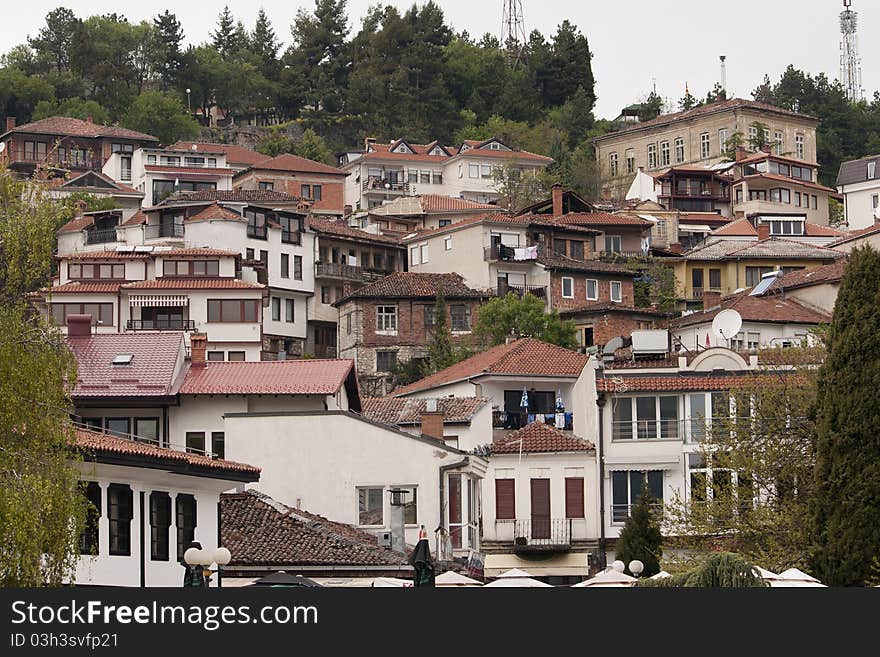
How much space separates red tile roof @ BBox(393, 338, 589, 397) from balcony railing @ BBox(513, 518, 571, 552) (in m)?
11.7

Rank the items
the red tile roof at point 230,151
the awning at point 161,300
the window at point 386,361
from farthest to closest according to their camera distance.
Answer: the red tile roof at point 230,151, the window at point 386,361, the awning at point 161,300

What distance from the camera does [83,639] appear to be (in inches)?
715

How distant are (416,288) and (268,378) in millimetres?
41300

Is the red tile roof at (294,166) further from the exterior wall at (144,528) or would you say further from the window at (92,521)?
the window at (92,521)

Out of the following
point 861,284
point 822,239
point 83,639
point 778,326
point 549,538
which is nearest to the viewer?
point 83,639

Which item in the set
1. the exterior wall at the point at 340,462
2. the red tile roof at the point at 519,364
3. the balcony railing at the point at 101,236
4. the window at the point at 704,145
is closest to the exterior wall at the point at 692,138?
the window at the point at 704,145

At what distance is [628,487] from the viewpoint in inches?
2290

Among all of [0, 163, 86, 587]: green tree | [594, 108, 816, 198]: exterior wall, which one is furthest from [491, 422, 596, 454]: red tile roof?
[594, 108, 816, 198]: exterior wall

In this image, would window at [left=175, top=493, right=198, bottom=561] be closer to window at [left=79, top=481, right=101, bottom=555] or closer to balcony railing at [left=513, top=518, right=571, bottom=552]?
window at [left=79, top=481, right=101, bottom=555]

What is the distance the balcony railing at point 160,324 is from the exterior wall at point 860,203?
5457 cm

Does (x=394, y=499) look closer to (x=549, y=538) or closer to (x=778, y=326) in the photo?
(x=549, y=538)

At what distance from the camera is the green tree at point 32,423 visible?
88.2 ft

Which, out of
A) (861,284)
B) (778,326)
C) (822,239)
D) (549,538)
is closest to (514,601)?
(861,284)

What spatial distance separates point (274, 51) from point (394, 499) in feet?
477
